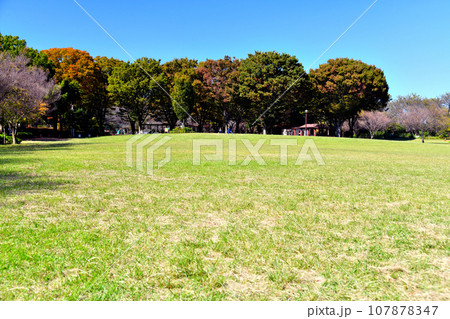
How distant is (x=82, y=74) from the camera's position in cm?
4778

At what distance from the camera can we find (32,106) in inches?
1078

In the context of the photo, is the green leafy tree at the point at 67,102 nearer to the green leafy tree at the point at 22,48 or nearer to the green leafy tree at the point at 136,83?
the green leafy tree at the point at 22,48

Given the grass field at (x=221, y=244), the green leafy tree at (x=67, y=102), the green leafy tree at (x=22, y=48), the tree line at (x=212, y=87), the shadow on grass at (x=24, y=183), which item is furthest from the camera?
the tree line at (x=212, y=87)

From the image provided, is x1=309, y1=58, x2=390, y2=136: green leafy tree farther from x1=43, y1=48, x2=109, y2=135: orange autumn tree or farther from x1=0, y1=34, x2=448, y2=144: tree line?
x1=43, y1=48, x2=109, y2=135: orange autumn tree

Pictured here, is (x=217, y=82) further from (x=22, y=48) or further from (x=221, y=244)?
(x=221, y=244)

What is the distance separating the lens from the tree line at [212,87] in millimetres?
46906

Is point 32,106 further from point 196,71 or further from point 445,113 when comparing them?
point 445,113

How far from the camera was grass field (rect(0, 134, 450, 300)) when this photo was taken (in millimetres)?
2389

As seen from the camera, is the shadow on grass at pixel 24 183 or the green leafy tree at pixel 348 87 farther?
the green leafy tree at pixel 348 87

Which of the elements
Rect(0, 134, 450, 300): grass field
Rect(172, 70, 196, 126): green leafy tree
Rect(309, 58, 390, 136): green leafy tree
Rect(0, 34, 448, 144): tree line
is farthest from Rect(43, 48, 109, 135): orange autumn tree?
Rect(0, 134, 450, 300): grass field

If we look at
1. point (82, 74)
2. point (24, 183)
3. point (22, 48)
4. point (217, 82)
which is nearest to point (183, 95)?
point (217, 82)

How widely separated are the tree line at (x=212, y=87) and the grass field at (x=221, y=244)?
42122 millimetres

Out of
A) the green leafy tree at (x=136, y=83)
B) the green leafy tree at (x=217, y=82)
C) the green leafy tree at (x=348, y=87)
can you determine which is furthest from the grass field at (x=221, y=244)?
the green leafy tree at (x=348, y=87)

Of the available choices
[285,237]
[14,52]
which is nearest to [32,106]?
[14,52]
